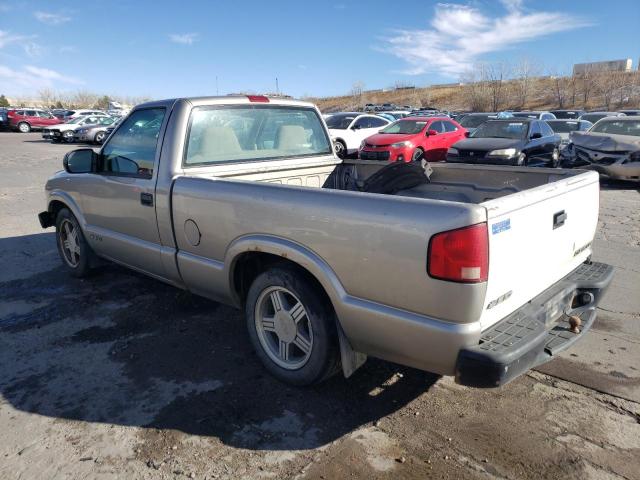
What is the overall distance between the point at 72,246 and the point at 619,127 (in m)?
12.6

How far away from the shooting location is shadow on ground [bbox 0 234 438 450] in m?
2.84

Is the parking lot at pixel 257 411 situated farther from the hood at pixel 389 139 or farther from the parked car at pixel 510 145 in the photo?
the hood at pixel 389 139

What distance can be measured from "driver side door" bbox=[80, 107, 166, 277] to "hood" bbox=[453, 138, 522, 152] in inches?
385

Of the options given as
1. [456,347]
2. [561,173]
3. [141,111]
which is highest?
[141,111]

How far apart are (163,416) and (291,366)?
33.1 inches

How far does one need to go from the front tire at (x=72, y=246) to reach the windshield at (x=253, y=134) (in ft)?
6.54

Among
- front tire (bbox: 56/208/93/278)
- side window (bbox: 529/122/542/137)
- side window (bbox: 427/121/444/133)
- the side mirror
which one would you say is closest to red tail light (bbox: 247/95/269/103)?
the side mirror

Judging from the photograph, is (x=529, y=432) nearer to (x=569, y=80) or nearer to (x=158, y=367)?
(x=158, y=367)

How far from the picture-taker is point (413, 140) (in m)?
14.4

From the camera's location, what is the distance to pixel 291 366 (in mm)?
3176

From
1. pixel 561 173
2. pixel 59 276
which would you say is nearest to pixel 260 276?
pixel 561 173

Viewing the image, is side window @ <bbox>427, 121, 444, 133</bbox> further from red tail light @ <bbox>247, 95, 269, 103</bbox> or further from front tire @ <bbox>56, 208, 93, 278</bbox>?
front tire @ <bbox>56, 208, 93, 278</bbox>

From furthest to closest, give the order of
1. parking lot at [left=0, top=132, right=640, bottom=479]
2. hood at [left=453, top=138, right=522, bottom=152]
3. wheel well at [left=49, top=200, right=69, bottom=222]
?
1. hood at [left=453, top=138, right=522, bottom=152]
2. wheel well at [left=49, top=200, right=69, bottom=222]
3. parking lot at [left=0, top=132, right=640, bottom=479]

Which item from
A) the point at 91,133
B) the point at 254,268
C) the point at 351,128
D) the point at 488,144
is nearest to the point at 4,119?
the point at 91,133
